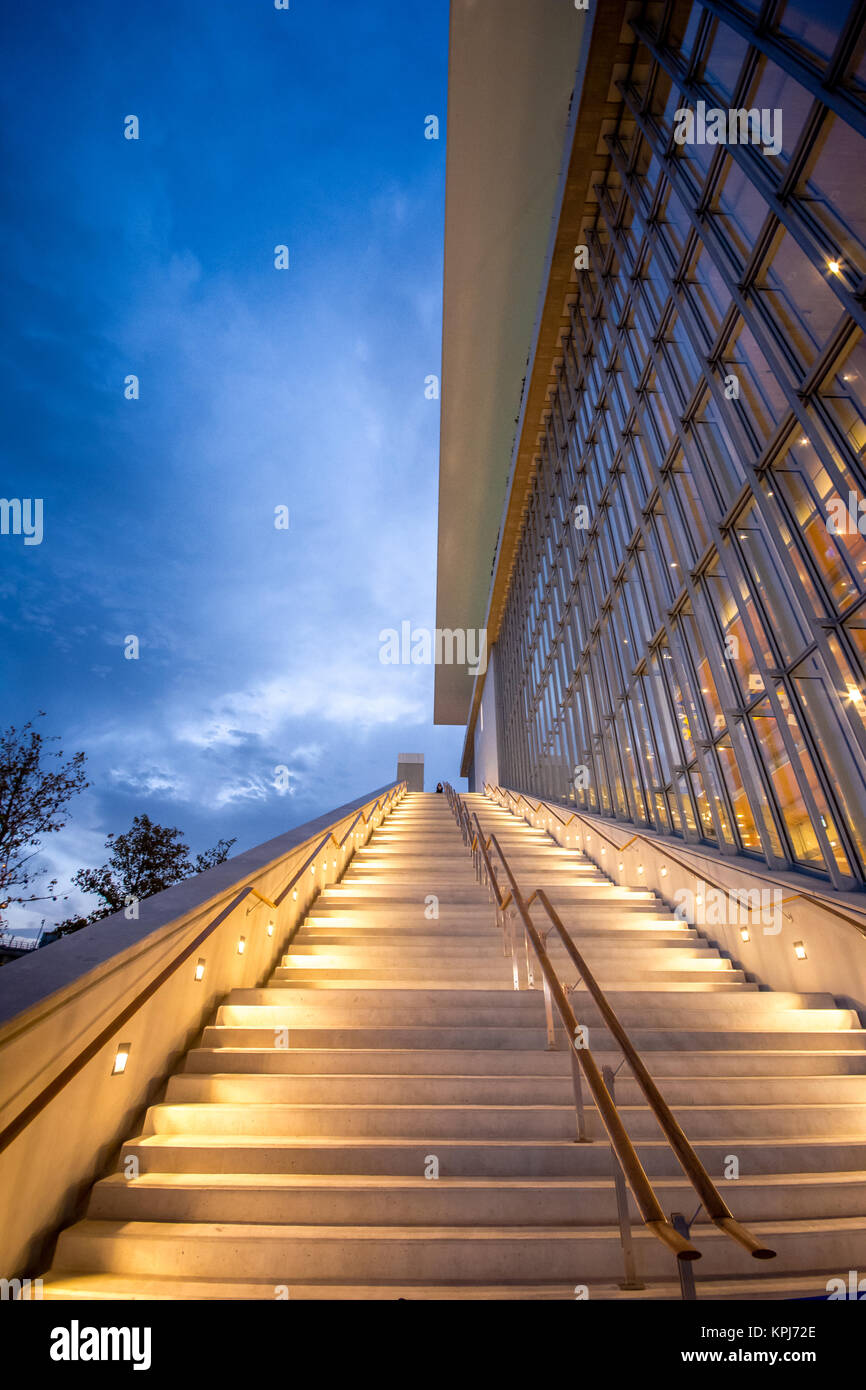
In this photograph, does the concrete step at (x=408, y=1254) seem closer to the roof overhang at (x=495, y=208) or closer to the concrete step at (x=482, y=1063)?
the concrete step at (x=482, y=1063)

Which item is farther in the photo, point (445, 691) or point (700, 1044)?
point (445, 691)

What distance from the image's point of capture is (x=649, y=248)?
9227 mm

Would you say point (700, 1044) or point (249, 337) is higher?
point (249, 337)

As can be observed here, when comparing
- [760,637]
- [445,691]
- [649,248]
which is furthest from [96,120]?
[760,637]

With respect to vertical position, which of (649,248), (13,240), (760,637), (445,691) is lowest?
(760,637)

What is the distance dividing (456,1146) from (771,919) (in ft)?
12.3

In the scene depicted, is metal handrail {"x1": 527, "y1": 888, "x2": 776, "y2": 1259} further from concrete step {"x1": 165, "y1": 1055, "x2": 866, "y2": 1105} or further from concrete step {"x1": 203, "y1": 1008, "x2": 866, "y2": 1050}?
concrete step {"x1": 203, "y1": 1008, "x2": 866, "y2": 1050}

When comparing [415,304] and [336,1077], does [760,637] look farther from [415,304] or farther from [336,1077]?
[415,304]

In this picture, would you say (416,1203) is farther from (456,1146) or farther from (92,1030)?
(92,1030)

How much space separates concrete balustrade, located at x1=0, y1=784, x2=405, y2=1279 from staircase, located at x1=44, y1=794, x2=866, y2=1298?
14 centimetres

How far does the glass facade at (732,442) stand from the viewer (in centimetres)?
525

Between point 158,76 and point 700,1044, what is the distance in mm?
116828

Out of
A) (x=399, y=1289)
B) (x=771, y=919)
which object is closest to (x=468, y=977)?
(x=771, y=919)

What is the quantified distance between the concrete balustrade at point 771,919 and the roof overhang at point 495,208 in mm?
12381
